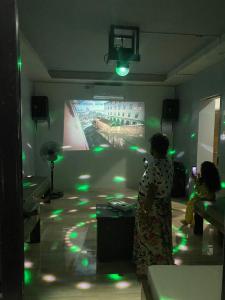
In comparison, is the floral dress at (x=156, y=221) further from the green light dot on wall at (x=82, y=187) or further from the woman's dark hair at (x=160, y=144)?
the green light dot on wall at (x=82, y=187)

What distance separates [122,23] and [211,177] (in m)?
2.14

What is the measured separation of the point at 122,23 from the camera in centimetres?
265

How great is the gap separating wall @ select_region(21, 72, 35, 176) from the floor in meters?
1.29

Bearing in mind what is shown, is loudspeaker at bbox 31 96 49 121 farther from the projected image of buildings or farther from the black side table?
the black side table

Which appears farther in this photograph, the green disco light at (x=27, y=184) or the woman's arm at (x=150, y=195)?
the green disco light at (x=27, y=184)

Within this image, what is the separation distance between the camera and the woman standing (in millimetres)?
2178

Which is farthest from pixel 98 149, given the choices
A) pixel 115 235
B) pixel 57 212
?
pixel 115 235

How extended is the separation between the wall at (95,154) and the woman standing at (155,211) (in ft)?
11.3

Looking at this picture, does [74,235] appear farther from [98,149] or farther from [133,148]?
[133,148]

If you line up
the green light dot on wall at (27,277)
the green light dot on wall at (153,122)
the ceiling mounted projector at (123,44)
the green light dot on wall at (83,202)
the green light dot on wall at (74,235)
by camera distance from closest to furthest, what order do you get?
the green light dot on wall at (27,277), the ceiling mounted projector at (123,44), the green light dot on wall at (74,235), the green light dot on wall at (83,202), the green light dot on wall at (153,122)

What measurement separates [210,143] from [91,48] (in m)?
2.66

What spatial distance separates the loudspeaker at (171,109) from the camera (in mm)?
5504

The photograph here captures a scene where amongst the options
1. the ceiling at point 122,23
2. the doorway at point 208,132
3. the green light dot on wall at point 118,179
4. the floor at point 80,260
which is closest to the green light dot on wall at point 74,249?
the floor at point 80,260

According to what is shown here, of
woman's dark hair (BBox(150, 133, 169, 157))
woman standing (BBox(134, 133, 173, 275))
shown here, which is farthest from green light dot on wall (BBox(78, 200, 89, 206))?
woman's dark hair (BBox(150, 133, 169, 157))
